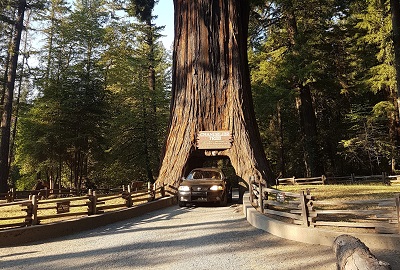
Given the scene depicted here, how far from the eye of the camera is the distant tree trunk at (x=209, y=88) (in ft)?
55.0

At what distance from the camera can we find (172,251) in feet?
21.5

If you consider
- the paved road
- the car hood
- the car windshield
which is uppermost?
the car windshield

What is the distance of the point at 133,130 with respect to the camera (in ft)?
94.0

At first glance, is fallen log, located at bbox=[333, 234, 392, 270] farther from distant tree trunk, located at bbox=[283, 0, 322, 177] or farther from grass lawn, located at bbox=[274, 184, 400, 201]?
distant tree trunk, located at bbox=[283, 0, 322, 177]

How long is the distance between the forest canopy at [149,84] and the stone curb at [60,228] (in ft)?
48.4

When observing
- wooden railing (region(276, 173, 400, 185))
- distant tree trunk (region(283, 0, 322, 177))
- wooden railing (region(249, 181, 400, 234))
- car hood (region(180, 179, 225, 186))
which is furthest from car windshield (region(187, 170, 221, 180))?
distant tree trunk (region(283, 0, 322, 177))

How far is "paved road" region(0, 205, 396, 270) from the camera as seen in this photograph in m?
5.66

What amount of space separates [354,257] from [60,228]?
24.0 feet

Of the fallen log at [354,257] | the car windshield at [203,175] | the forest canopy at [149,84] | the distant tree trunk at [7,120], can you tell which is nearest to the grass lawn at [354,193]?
the car windshield at [203,175]

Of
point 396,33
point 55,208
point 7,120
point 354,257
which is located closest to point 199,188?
point 55,208

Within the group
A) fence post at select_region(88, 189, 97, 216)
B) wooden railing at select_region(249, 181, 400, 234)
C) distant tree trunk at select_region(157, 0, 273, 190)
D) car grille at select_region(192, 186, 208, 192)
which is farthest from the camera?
distant tree trunk at select_region(157, 0, 273, 190)

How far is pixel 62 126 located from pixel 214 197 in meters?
15.6

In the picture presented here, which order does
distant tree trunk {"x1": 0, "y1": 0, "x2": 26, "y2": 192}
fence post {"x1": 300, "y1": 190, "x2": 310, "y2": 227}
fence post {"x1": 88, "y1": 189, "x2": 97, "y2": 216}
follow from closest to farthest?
1. fence post {"x1": 300, "y1": 190, "x2": 310, "y2": 227}
2. fence post {"x1": 88, "y1": 189, "x2": 97, "y2": 216}
3. distant tree trunk {"x1": 0, "y1": 0, "x2": 26, "y2": 192}

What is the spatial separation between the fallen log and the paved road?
66cm
